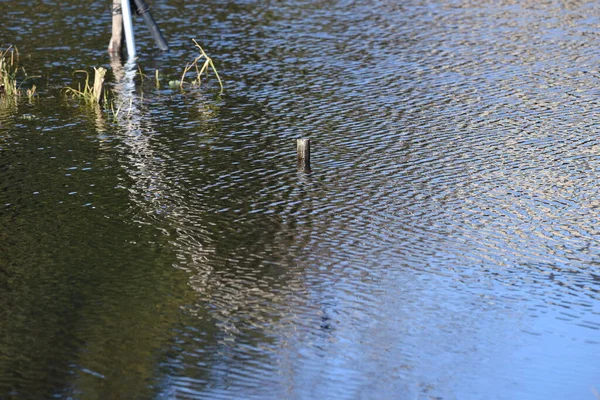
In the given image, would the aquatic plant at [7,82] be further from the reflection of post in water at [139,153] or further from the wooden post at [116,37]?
the wooden post at [116,37]

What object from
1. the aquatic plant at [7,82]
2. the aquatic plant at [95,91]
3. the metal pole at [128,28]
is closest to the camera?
the aquatic plant at [95,91]

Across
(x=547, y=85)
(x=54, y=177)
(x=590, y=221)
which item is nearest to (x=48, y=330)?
(x=54, y=177)

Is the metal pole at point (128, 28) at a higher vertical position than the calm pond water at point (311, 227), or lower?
higher

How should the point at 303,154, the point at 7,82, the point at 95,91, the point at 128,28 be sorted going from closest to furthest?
the point at 303,154 < the point at 95,91 < the point at 7,82 < the point at 128,28

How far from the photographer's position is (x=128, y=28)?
19.3 m

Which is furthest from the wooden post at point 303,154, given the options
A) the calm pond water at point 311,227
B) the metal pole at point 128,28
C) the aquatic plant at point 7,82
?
the metal pole at point 128,28

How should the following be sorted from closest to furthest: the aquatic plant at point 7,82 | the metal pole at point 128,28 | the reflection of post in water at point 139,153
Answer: the reflection of post in water at point 139,153
the aquatic plant at point 7,82
the metal pole at point 128,28

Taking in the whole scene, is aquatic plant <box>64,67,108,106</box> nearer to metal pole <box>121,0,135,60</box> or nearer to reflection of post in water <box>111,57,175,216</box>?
reflection of post in water <box>111,57,175,216</box>

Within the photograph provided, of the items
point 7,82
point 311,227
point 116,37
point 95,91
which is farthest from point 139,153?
point 116,37

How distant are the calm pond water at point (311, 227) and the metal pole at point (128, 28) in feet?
1.83

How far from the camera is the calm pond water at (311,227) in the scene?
777cm

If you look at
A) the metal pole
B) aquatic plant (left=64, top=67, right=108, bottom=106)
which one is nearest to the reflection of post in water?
aquatic plant (left=64, top=67, right=108, bottom=106)

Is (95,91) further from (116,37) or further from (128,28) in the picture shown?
(116,37)

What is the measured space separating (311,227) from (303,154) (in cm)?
205
